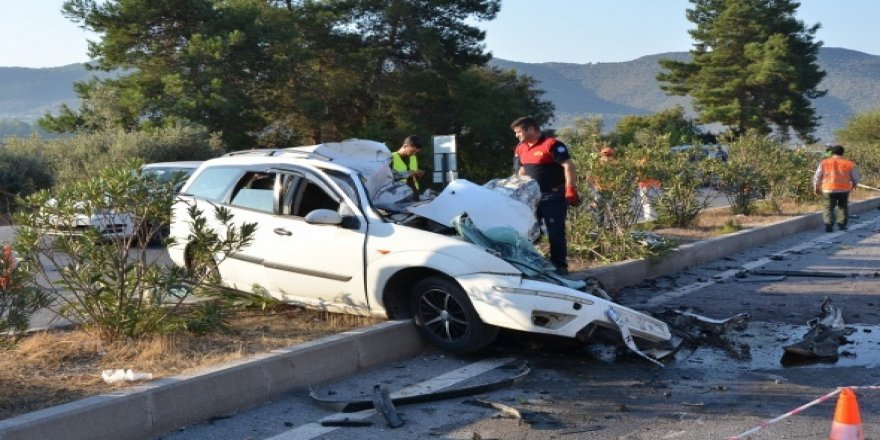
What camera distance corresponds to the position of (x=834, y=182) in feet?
57.8

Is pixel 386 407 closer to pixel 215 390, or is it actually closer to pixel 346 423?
pixel 346 423

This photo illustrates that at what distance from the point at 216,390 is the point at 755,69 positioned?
72775 millimetres

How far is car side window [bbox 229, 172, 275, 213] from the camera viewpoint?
8.34 meters

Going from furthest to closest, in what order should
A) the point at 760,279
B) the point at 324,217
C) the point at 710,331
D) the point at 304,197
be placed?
the point at 760,279, the point at 304,197, the point at 710,331, the point at 324,217

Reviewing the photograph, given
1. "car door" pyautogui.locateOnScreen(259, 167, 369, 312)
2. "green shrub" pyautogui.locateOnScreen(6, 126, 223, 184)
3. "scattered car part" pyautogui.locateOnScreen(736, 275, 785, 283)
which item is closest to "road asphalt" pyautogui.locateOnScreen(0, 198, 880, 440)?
"car door" pyautogui.locateOnScreen(259, 167, 369, 312)

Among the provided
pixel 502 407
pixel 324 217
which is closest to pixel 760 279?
pixel 324 217

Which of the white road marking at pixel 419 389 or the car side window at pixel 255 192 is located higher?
the car side window at pixel 255 192

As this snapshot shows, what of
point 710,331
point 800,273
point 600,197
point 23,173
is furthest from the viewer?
point 23,173

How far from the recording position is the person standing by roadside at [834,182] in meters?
17.7

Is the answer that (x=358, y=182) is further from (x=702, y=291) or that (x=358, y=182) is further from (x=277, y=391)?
(x=702, y=291)

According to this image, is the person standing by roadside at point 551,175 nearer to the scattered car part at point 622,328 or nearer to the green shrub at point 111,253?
the scattered car part at point 622,328

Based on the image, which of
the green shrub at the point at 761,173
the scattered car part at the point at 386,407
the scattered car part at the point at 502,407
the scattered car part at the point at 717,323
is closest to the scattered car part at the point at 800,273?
the scattered car part at the point at 717,323

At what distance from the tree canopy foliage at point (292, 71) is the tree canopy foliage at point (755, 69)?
71.9ft

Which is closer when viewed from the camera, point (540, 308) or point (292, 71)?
point (540, 308)
